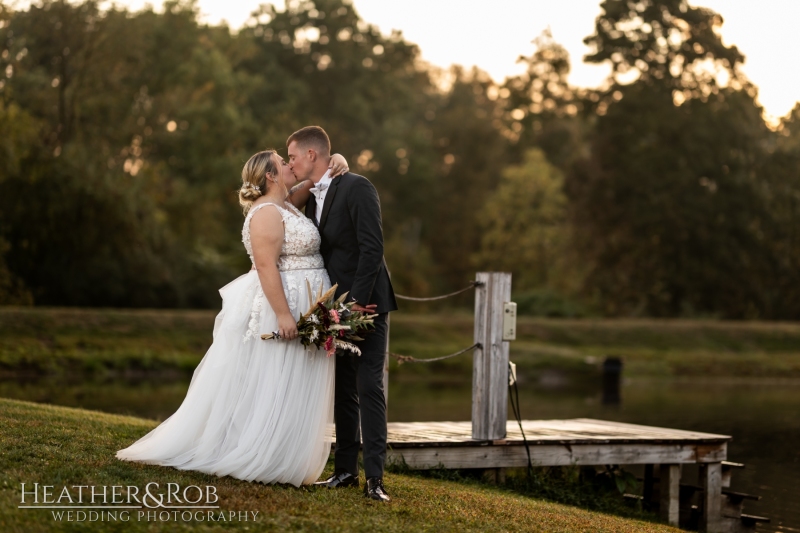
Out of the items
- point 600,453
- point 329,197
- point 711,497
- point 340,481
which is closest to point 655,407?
point 711,497

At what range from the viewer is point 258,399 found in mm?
7027

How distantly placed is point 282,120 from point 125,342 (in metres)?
26.5

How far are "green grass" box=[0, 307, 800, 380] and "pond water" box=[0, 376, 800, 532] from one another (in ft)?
8.02

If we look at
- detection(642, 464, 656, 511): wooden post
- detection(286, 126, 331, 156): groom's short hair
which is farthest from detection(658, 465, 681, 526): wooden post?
detection(286, 126, 331, 156): groom's short hair

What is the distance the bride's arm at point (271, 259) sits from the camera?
706cm

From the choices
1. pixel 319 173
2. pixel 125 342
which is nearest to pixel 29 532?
pixel 319 173

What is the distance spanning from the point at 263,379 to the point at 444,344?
24.5 meters

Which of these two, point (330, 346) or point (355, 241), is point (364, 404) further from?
point (355, 241)

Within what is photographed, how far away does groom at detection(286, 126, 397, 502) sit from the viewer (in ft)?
23.4

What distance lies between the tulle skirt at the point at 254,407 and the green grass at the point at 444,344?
697 inches

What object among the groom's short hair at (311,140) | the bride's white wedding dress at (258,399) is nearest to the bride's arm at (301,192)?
the groom's short hair at (311,140)

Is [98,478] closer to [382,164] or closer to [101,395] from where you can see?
[101,395]

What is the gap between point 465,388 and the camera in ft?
82.3

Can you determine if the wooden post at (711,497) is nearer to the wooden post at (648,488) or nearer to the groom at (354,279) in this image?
the wooden post at (648,488)
